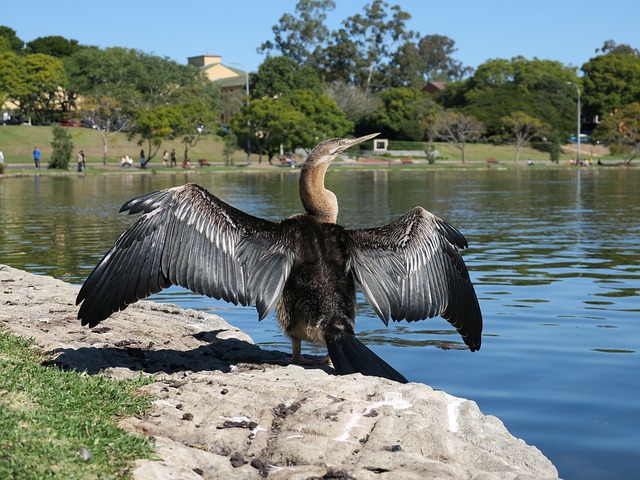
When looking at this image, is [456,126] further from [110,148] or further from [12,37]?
[12,37]

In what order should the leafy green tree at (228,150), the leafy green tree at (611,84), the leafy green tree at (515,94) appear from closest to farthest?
the leafy green tree at (228,150)
the leafy green tree at (515,94)
the leafy green tree at (611,84)

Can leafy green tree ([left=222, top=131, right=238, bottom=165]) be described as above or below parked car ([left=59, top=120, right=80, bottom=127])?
below

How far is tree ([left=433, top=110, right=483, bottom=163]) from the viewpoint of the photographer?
3378 inches

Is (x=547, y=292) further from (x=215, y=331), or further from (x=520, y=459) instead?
(x=520, y=459)

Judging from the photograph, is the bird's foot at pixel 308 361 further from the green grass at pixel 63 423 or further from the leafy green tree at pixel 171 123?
the leafy green tree at pixel 171 123

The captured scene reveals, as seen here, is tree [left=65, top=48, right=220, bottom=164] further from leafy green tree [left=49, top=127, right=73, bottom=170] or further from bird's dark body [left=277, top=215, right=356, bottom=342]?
bird's dark body [left=277, top=215, right=356, bottom=342]

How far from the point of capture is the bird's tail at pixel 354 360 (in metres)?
5.75

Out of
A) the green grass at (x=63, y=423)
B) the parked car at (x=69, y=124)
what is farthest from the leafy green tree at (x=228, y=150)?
the green grass at (x=63, y=423)

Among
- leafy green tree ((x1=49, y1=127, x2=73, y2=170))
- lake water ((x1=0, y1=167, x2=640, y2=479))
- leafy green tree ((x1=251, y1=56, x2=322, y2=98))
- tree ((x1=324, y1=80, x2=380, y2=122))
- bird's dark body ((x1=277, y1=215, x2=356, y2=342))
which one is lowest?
lake water ((x1=0, y1=167, x2=640, y2=479))

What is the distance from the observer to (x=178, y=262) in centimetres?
604

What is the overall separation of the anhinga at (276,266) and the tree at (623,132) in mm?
76211

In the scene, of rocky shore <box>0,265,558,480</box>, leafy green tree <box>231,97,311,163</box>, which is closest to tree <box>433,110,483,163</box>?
leafy green tree <box>231,97,311,163</box>

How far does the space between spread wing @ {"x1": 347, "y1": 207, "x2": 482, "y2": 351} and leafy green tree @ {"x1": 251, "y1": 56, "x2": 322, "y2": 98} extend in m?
82.7

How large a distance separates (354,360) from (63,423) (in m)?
1.93
